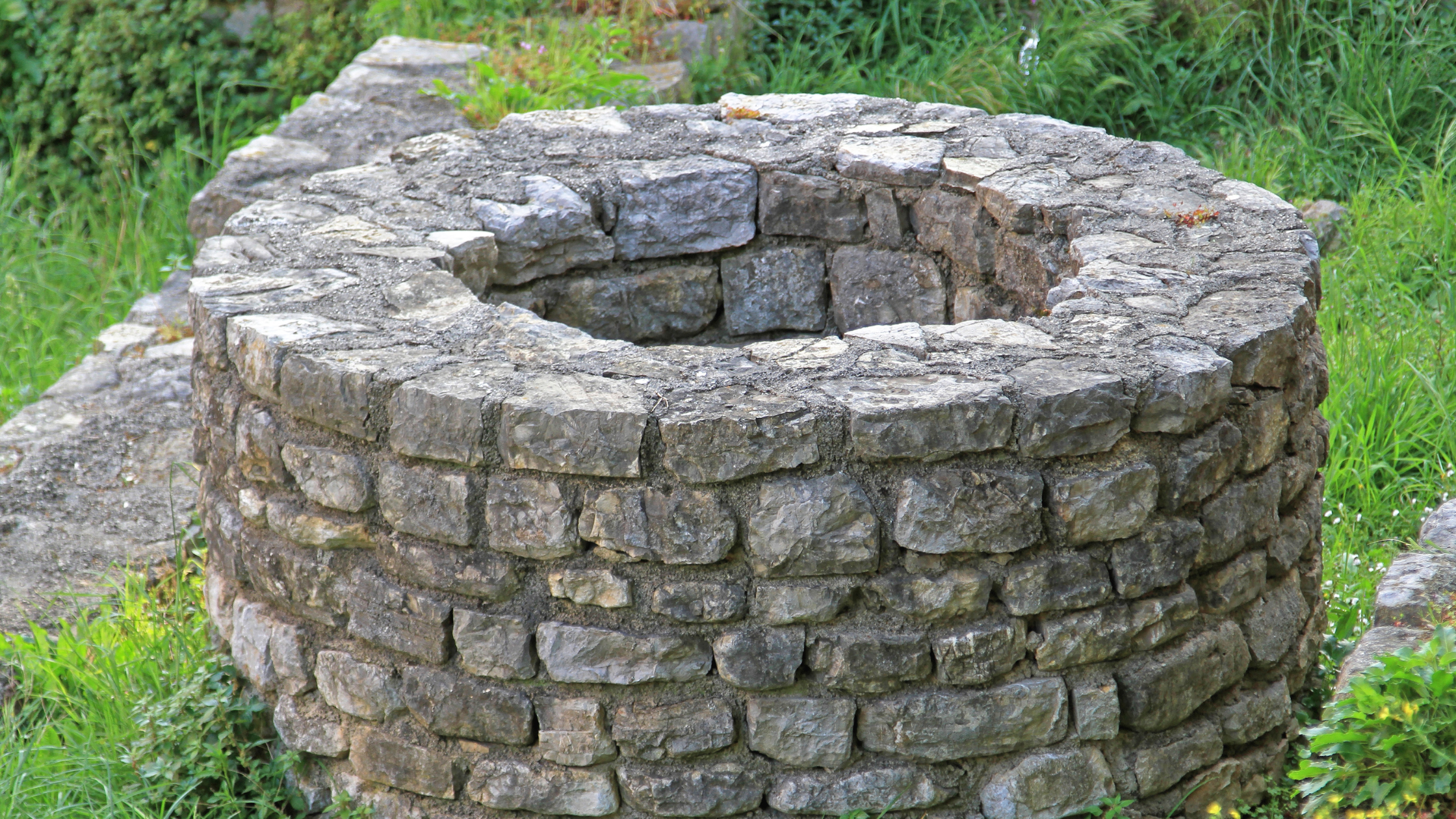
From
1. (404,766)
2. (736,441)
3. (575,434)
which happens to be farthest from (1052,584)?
(404,766)

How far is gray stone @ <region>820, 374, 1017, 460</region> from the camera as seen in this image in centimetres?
219

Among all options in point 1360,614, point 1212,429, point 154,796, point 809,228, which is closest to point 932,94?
point 809,228

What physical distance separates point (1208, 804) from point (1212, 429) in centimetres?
75

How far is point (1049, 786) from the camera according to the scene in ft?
7.78

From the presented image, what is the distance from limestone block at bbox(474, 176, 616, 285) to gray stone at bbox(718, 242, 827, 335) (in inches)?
15.3

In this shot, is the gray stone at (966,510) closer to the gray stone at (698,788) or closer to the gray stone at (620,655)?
the gray stone at (620,655)

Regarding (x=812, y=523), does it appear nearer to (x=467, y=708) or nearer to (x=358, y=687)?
(x=467, y=708)

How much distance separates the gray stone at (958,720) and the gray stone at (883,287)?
5.19 feet

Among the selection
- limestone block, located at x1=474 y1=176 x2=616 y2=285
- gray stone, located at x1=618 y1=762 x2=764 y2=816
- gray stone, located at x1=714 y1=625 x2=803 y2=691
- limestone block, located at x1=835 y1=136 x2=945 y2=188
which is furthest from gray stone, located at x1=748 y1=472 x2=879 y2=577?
limestone block, located at x1=835 y1=136 x2=945 y2=188

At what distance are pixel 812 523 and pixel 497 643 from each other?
614 mm

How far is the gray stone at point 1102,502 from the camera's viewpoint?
89.0 inches

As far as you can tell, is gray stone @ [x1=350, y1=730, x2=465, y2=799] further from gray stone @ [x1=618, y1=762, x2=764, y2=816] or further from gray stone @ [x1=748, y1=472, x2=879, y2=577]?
gray stone @ [x1=748, y1=472, x2=879, y2=577]

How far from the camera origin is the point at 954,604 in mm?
2271

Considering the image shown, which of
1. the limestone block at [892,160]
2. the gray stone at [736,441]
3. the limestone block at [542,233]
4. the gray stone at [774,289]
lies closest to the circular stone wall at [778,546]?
the gray stone at [736,441]
